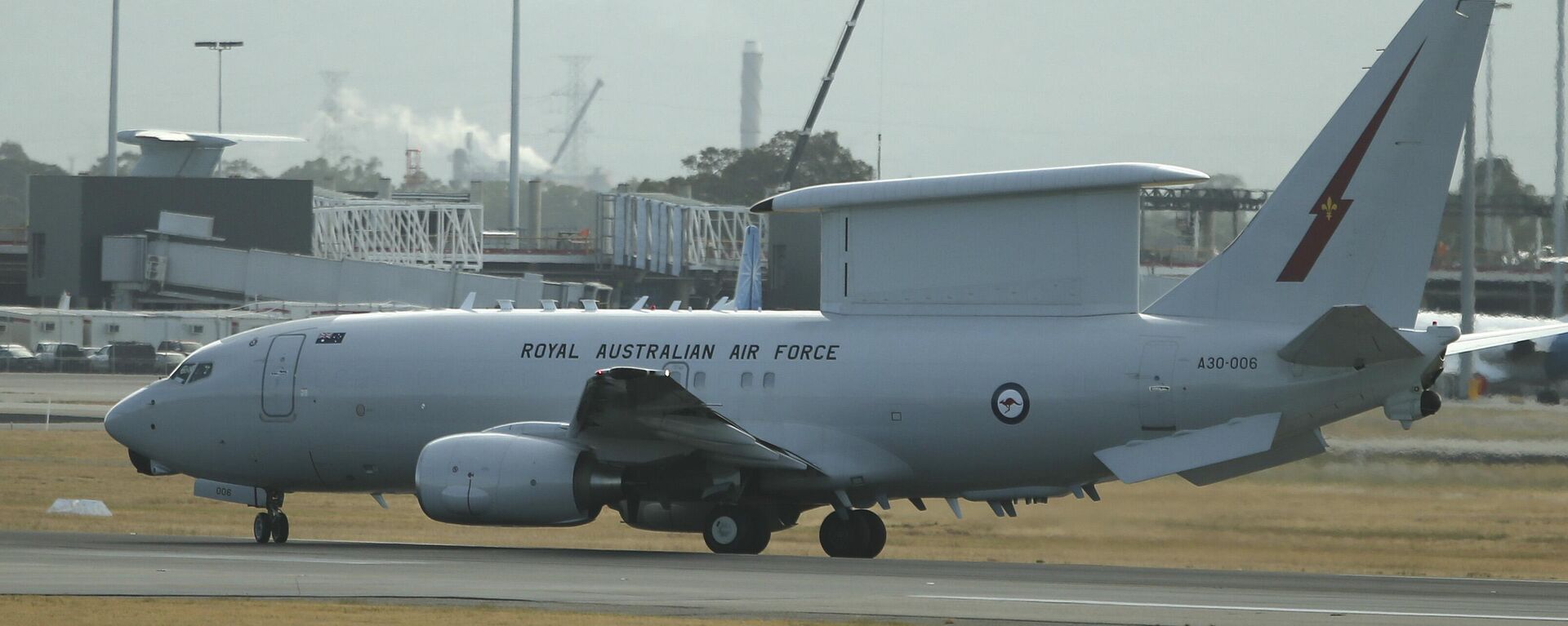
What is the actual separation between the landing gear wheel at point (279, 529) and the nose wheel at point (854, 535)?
A: 25.4ft

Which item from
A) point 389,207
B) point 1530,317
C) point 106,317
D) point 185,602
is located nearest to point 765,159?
point 389,207

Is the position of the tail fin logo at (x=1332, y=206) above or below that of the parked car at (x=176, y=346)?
above

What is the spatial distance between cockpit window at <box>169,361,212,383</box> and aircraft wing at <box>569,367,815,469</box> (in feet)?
23.4

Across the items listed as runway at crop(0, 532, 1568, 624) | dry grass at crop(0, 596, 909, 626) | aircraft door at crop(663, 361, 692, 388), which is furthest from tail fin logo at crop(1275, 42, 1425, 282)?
dry grass at crop(0, 596, 909, 626)

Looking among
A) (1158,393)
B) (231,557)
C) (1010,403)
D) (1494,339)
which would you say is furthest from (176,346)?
(1494,339)

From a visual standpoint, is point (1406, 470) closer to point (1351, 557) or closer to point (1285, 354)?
point (1351, 557)

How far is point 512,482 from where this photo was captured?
22969mm

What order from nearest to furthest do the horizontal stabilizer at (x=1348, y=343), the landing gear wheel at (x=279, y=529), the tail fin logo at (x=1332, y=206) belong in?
the horizontal stabilizer at (x=1348, y=343), the tail fin logo at (x=1332, y=206), the landing gear wheel at (x=279, y=529)

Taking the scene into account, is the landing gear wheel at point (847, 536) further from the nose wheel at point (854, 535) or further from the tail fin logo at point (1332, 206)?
the tail fin logo at point (1332, 206)

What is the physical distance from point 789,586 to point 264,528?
10.5m

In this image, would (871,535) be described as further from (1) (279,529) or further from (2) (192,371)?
(2) (192,371)

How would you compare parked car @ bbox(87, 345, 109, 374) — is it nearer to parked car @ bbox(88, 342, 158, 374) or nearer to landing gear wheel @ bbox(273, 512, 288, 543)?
parked car @ bbox(88, 342, 158, 374)

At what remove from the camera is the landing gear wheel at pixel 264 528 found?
86.3ft

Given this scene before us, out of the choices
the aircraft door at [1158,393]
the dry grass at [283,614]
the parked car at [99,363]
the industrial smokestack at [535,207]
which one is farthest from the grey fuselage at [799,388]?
the industrial smokestack at [535,207]
